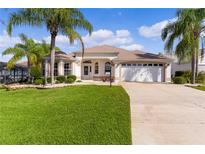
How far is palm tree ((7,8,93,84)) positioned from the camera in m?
16.8

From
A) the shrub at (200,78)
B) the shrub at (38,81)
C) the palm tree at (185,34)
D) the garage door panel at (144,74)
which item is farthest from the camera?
the garage door panel at (144,74)

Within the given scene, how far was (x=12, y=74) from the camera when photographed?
2589cm

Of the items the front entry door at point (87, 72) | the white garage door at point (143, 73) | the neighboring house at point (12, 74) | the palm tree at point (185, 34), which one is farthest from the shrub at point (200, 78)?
the neighboring house at point (12, 74)

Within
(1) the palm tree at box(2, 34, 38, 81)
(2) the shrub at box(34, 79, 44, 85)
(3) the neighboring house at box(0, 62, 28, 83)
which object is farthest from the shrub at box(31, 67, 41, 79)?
(3) the neighboring house at box(0, 62, 28, 83)

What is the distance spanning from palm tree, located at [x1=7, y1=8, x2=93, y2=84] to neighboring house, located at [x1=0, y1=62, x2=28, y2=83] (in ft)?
22.2

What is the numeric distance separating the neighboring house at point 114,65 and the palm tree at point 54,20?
21.4 feet

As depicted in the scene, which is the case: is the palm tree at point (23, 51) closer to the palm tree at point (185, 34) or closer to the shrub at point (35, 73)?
the shrub at point (35, 73)

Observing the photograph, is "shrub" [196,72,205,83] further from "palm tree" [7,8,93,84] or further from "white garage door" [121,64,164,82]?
"palm tree" [7,8,93,84]

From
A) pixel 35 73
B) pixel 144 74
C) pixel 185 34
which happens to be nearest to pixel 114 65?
pixel 144 74

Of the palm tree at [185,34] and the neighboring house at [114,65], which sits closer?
the palm tree at [185,34]

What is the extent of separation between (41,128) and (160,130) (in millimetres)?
3370

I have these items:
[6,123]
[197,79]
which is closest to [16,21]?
[6,123]

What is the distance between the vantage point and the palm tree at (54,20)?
1684 centimetres
